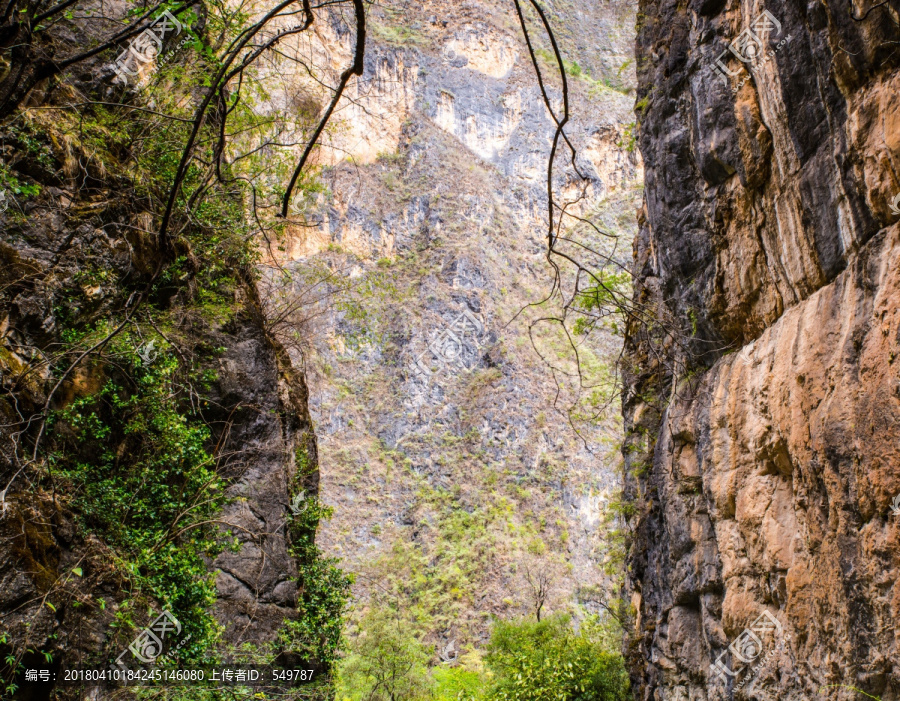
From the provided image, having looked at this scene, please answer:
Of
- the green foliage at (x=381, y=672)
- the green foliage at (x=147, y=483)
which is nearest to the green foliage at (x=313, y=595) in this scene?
the green foliage at (x=147, y=483)

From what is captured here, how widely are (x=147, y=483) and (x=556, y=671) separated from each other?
7447 mm

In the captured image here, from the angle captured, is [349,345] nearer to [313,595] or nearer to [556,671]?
[313,595]

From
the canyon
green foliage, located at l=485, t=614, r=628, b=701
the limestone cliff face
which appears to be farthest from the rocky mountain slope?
the limestone cliff face

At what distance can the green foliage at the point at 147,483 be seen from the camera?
4.81 metres

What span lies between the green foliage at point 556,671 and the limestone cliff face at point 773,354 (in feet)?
9.98

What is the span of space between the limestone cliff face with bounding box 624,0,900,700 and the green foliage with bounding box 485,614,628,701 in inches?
120

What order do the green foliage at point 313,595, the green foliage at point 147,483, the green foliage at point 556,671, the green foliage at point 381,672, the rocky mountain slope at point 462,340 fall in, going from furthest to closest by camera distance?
the rocky mountain slope at point 462,340 → the green foliage at point 381,672 → the green foliage at point 556,671 → the green foliage at point 313,595 → the green foliage at point 147,483

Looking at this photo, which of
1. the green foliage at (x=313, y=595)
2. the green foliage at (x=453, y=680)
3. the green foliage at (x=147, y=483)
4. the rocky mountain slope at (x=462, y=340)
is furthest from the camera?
the rocky mountain slope at (x=462, y=340)

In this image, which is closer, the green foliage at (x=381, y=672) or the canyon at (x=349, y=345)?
the canyon at (x=349, y=345)

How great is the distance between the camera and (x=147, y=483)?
541cm

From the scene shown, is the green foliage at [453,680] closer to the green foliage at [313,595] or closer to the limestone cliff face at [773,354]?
the green foliage at [313,595]

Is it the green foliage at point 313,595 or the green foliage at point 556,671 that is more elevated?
the green foliage at point 313,595

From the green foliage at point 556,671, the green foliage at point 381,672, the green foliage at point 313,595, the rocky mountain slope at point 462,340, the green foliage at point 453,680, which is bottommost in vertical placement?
the green foliage at point 453,680

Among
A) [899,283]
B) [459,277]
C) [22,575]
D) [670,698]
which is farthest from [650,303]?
[459,277]
